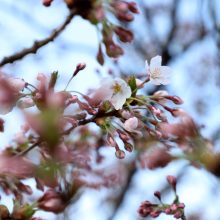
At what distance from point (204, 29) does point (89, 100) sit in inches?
186

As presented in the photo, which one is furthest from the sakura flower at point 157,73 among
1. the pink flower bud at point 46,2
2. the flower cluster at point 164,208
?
the pink flower bud at point 46,2

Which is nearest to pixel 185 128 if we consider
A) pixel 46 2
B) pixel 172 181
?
pixel 172 181

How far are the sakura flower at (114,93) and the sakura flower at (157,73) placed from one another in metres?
0.13

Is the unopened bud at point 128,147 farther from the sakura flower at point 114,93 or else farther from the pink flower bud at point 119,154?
the sakura flower at point 114,93

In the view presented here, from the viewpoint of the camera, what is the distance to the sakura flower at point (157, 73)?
151 centimetres

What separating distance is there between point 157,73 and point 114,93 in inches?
10.0

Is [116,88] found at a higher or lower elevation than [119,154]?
higher

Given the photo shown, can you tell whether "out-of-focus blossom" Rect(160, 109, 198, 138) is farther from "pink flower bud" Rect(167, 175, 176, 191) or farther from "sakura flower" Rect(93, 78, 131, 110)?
"pink flower bud" Rect(167, 175, 176, 191)

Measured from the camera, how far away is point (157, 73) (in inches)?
60.5

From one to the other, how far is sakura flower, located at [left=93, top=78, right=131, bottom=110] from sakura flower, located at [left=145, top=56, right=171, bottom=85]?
0.13 m

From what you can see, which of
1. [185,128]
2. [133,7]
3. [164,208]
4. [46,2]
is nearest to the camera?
[185,128]

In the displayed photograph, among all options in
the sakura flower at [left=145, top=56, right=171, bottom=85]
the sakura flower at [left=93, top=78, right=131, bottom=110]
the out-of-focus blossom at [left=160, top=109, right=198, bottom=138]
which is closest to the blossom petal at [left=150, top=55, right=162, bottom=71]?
the sakura flower at [left=145, top=56, right=171, bottom=85]

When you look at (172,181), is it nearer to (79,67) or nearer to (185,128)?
(79,67)

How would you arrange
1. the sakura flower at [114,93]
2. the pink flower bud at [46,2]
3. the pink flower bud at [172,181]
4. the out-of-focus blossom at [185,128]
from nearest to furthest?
the out-of-focus blossom at [185,128], the sakura flower at [114,93], the pink flower bud at [172,181], the pink flower bud at [46,2]
